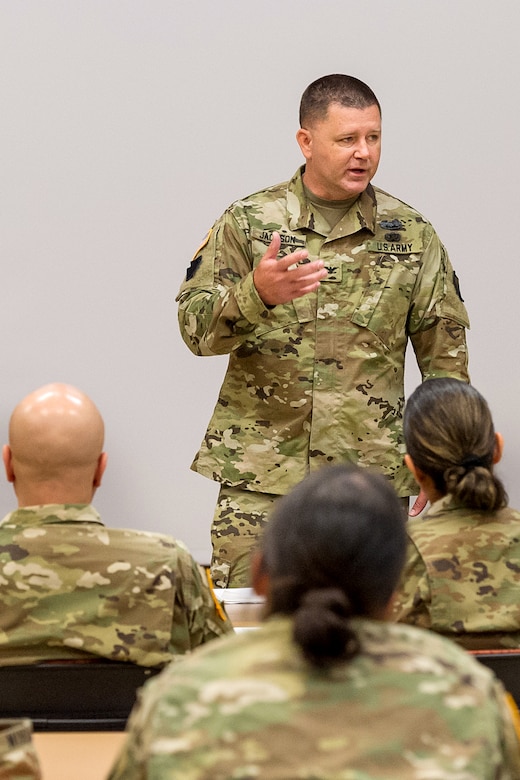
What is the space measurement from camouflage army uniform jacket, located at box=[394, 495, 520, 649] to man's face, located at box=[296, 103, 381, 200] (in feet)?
4.11

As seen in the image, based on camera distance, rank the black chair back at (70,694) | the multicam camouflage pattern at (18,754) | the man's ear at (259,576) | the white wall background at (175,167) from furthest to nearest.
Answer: the white wall background at (175,167) → the black chair back at (70,694) → the multicam camouflage pattern at (18,754) → the man's ear at (259,576)

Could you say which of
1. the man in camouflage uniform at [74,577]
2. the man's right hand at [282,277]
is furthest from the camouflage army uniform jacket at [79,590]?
the man's right hand at [282,277]

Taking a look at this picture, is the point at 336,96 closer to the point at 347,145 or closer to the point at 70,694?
the point at 347,145

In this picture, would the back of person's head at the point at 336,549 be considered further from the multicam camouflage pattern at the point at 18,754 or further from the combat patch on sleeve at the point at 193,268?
the combat patch on sleeve at the point at 193,268

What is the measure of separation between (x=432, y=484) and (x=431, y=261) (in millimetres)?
1158

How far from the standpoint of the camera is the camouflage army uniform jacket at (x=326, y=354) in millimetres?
3148

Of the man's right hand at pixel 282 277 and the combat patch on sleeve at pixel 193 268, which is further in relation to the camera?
the combat patch on sleeve at pixel 193 268

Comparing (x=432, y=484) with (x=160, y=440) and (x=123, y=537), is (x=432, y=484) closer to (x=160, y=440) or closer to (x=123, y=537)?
(x=123, y=537)

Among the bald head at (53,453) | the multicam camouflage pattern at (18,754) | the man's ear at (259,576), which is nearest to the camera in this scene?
the man's ear at (259,576)

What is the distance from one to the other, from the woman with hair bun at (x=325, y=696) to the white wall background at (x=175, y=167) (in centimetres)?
299

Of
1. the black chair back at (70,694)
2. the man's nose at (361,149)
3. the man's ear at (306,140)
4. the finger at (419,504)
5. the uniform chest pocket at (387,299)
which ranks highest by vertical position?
the man's ear at (306,140)

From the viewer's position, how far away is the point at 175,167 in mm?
4215

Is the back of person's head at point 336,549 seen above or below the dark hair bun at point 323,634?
above

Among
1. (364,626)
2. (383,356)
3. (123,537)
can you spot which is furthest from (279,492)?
(364,626)
